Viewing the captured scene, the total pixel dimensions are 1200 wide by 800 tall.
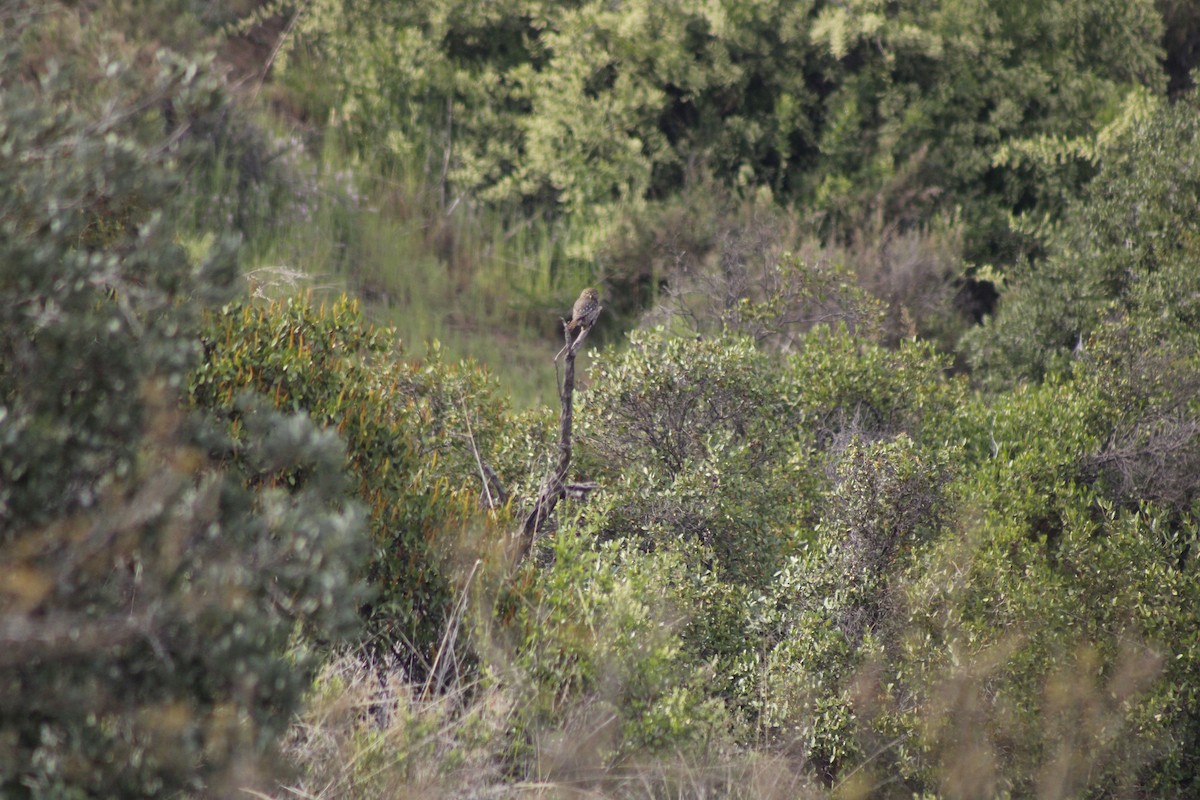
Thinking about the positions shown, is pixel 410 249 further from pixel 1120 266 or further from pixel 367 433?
pixel 367 433

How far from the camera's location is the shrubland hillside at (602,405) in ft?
8.64

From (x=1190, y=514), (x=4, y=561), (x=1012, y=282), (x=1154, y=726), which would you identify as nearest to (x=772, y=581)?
(x=1154, y=726)

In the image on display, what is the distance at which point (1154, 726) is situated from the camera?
4.91 meters

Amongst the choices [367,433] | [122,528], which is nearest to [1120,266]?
[367,433]

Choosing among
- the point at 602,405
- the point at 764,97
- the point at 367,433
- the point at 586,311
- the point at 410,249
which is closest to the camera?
the point at 367,433

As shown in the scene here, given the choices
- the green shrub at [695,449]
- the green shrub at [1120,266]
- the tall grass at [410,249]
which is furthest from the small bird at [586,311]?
the tall grass at [410,249]

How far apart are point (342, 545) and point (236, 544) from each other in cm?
24

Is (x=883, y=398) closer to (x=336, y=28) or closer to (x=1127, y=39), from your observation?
(x=1127, y=39)

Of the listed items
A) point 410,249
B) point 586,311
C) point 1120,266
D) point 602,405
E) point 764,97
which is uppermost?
point 586,311

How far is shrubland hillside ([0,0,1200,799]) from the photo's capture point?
2.63 metres

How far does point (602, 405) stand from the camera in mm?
6230

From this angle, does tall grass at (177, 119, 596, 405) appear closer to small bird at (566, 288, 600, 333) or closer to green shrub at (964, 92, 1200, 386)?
green shrub at (964, 92, 1200, 386)

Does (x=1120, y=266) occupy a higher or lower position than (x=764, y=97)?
lower

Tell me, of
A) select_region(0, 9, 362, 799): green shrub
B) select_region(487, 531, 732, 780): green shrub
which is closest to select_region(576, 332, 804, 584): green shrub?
select_region(487, 531, 732, 780): green shrub
